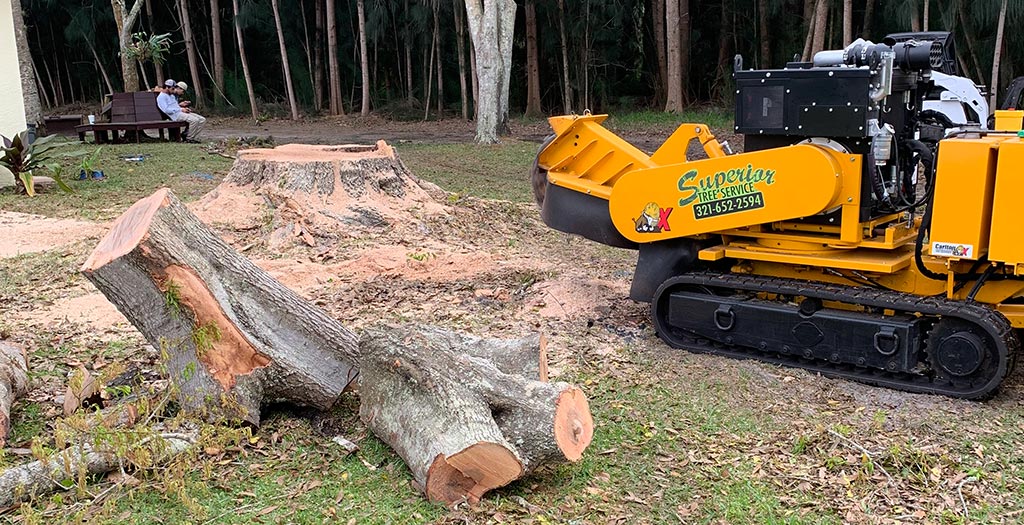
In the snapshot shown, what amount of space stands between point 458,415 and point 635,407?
4.67 feet

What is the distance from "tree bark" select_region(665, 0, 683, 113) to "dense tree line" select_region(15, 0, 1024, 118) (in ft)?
0.10

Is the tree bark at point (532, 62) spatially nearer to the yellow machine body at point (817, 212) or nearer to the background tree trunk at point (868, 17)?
the background tree trunk at point (868, 17)

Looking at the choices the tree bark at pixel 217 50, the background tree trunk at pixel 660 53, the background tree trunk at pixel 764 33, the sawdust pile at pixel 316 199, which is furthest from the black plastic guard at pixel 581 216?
the tree bark at pixel 217 50

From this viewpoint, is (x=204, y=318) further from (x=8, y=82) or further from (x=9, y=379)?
(x=8, y=82)

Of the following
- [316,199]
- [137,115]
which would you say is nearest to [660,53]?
[137,115]

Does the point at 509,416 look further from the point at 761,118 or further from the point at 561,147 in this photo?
the point at 561,147

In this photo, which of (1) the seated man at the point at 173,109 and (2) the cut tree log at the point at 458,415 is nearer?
(2) the cut tree log at the point at 458,415

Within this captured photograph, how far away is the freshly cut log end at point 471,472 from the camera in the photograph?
373 centimetres

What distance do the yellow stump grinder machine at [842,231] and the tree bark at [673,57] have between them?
16135 mm

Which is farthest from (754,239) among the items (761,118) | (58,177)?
(58,177)

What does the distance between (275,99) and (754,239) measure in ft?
84.5

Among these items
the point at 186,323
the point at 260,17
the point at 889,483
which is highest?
the point at 260,17

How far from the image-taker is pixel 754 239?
5.92 m

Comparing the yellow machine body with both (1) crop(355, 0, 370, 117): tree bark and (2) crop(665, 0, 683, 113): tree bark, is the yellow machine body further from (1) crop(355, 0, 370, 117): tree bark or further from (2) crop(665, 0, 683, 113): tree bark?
(1) crop(355, 0, 370, 117): tree bark
